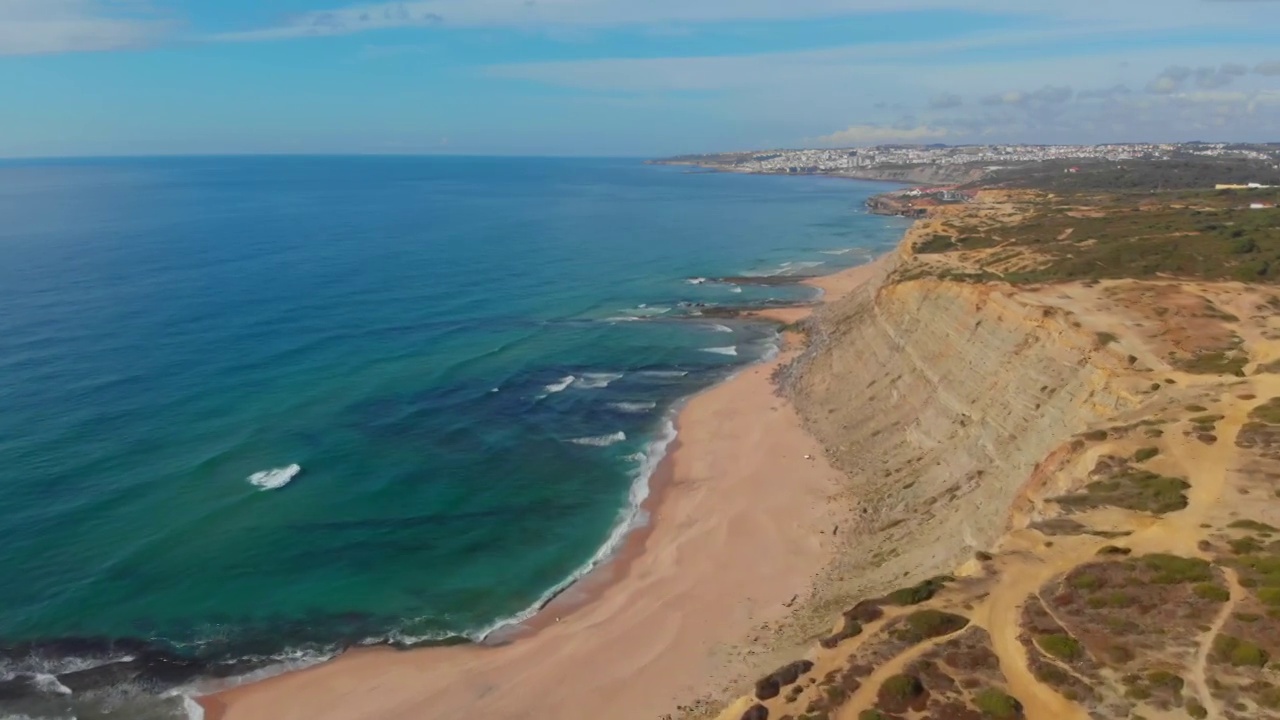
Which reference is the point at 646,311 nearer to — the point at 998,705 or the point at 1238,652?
the point at 998,705

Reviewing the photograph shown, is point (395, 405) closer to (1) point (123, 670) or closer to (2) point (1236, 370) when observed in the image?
(1) point (123, 670)

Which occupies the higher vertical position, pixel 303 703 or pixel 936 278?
pixel 936 278

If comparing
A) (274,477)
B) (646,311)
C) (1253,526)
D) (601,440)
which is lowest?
(601,440)

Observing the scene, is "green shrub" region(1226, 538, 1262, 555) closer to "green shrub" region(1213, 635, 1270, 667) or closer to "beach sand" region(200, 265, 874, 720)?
"green shrub" region(1213, 635, 1270, 667)

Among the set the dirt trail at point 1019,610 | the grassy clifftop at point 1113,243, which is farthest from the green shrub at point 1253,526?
the grassy clifftop at point 1113,243

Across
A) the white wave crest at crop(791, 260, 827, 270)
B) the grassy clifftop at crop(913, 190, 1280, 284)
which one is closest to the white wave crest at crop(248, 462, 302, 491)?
the grassy clifftop at crop(913, 190, 1280, 284)

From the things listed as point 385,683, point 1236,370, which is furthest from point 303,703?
point 1236,370

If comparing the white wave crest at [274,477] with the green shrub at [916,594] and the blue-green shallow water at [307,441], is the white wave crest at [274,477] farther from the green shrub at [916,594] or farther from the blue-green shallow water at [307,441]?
the green shrub at [916,594]

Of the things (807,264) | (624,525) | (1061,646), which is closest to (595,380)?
(624,525)
